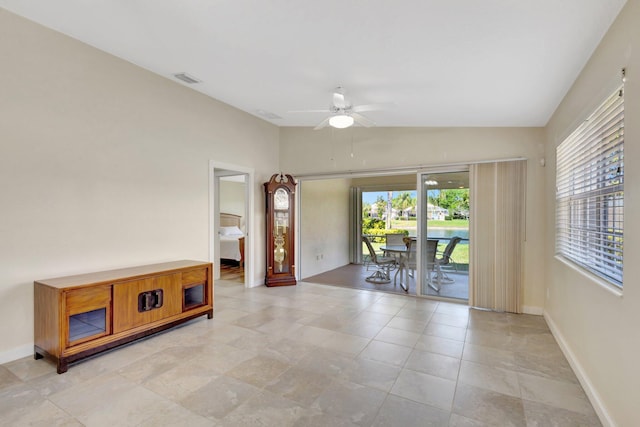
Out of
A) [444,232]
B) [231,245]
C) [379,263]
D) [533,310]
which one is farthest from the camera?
[231,245]

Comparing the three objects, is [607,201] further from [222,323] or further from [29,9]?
[29,9]

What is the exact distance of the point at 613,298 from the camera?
194cm

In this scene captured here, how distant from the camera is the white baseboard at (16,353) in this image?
2.75m

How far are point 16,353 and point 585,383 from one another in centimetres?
475

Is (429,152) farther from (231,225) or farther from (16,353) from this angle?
(231,225)

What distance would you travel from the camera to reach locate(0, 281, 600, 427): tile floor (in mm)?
2061

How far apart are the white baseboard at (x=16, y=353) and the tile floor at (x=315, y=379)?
82 millimetres

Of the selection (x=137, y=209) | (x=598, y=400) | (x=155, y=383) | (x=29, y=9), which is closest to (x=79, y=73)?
(x=29, y=9)

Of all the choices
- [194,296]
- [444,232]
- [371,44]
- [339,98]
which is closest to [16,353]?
[194,296]

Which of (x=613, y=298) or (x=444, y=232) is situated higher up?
(x=444, y=232)

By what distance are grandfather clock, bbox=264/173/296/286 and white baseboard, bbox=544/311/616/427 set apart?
3998 millimetres

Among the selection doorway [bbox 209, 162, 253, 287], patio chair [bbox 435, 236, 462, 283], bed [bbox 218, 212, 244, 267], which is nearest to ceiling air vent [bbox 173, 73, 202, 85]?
doorway [bbox 209, 162, 253, 287]

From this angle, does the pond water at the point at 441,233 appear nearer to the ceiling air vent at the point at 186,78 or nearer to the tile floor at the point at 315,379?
the tile floor at the point at 315,379

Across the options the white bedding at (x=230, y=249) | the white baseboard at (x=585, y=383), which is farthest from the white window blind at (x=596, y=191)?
the white bedding at (x=230, y=249)
